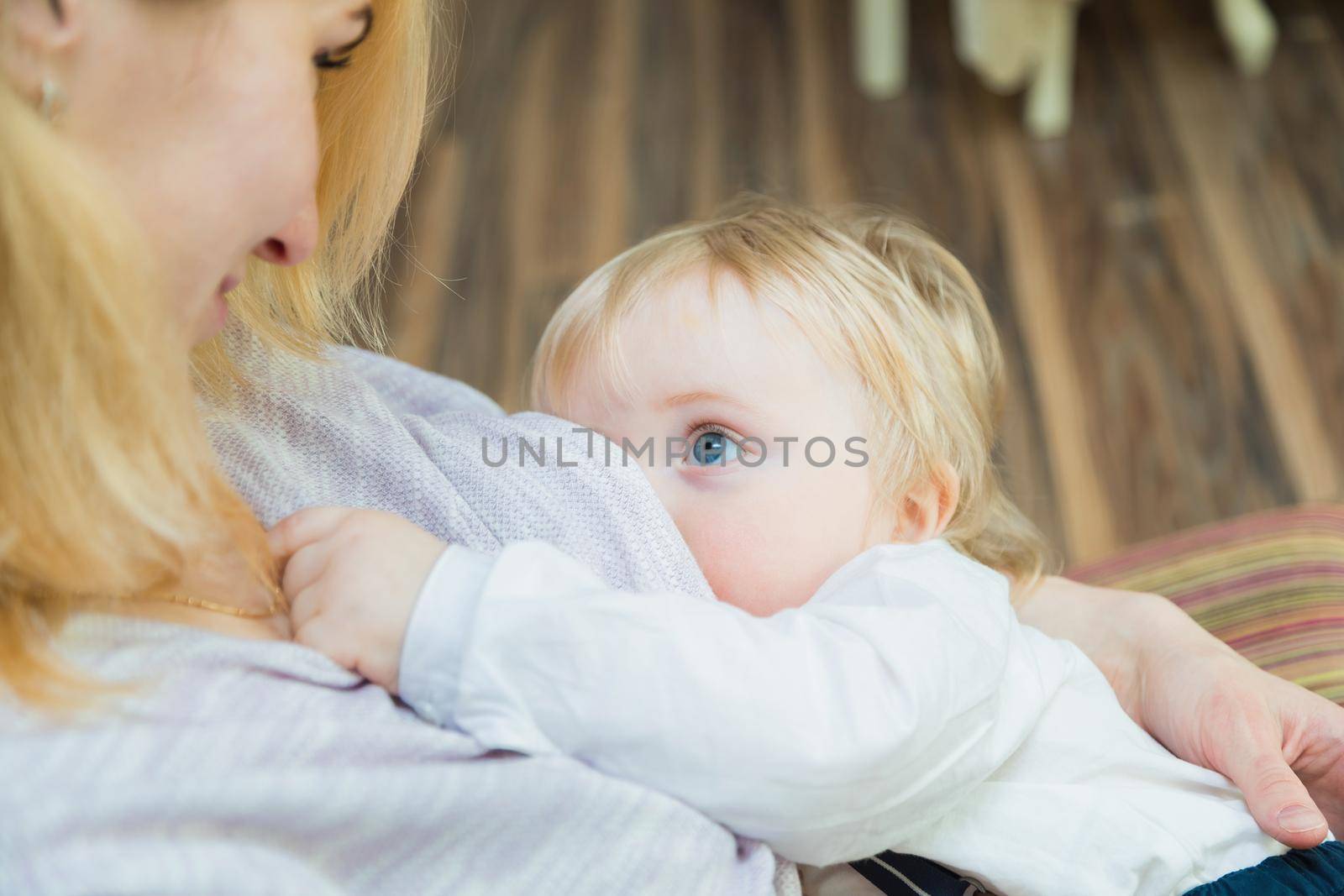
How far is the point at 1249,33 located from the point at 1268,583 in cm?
186

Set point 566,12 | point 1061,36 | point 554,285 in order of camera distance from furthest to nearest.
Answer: point 566,12, point 1061,36, point 554,285

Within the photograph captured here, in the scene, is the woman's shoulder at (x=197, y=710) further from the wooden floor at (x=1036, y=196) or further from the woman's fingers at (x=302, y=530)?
the wooden floor at (x=1036, y=196)

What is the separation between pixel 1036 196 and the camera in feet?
7.86

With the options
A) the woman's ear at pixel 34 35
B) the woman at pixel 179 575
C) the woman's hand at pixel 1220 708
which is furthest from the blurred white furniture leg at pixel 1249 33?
the woman's ear at pixel 34 35

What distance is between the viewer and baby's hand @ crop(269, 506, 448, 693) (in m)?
0.70

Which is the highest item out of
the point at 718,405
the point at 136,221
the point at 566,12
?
the point at 566,12

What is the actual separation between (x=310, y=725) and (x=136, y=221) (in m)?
0.26

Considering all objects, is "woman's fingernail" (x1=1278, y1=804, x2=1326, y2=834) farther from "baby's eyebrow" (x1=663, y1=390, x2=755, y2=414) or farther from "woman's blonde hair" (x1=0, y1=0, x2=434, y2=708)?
"woman's blonde hair" (x1=0, y1=0, x2=434, y2=708)

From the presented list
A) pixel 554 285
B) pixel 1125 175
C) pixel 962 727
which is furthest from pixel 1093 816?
pixel 1125 175

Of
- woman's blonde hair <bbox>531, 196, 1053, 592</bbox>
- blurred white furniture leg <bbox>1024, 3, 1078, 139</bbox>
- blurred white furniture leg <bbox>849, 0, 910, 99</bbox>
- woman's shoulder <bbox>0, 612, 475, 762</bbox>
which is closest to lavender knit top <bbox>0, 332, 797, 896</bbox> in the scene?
woman's shoulder <bbox>0, 612, 475, 762</bbox>

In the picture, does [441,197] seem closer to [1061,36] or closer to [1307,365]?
[1061,36]

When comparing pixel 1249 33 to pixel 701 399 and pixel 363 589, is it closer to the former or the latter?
pixel 701 399

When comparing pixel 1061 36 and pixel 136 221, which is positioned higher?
pixel 1061 36

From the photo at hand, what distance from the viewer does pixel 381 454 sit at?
0.85 meters
